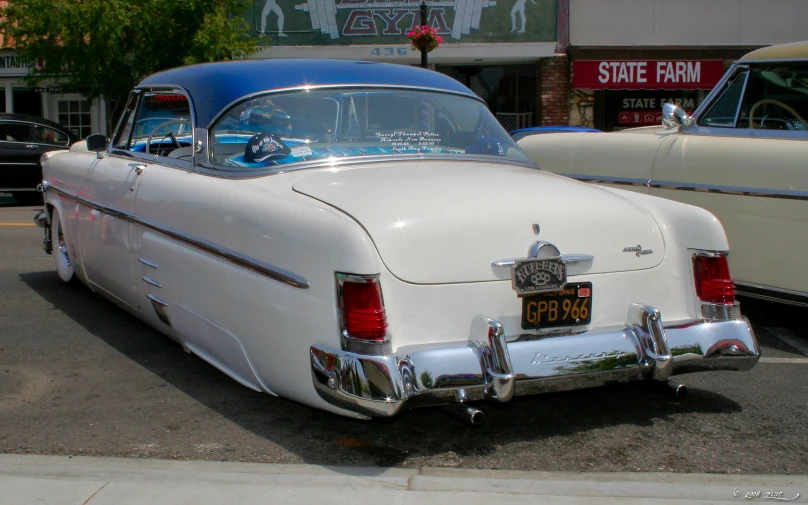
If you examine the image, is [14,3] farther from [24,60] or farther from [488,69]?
[488,69]

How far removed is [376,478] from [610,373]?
102cm

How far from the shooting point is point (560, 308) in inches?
146

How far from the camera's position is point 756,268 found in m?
5.60

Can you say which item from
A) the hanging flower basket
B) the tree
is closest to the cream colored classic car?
the hanging flower basket

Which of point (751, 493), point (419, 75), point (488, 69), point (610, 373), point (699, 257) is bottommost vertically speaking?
point (751, 493)

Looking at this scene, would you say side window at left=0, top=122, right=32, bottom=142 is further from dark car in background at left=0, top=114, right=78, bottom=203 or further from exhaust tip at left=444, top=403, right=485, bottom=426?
exhaust tip at left=444, top=403, right=485, bottom=426

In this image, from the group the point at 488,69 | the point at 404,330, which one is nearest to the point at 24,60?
the point at 488,69

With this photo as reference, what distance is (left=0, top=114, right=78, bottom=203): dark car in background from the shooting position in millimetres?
13875

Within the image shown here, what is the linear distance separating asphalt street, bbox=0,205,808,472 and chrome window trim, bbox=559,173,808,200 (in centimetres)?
92

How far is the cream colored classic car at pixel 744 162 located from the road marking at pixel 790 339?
0.31 m

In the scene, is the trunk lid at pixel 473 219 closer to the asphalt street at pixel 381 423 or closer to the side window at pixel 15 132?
the asphalt street at pixel 381 423

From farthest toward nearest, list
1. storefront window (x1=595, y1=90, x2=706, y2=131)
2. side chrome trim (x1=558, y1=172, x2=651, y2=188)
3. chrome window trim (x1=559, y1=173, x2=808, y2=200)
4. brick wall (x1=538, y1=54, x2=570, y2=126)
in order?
storefront window (x1=595, y1=90, x2=706, y2=131) → brick wall (x1=538, y1=54, x2=570, y2=126) → side chrome trim (x1=558, y1=172, x2=651, y2=188) → chrome window trim (x1=559, y1=173, x2=808, y2=200)

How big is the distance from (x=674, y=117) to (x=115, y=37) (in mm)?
13798

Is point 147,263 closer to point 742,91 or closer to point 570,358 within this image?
point 570,358
